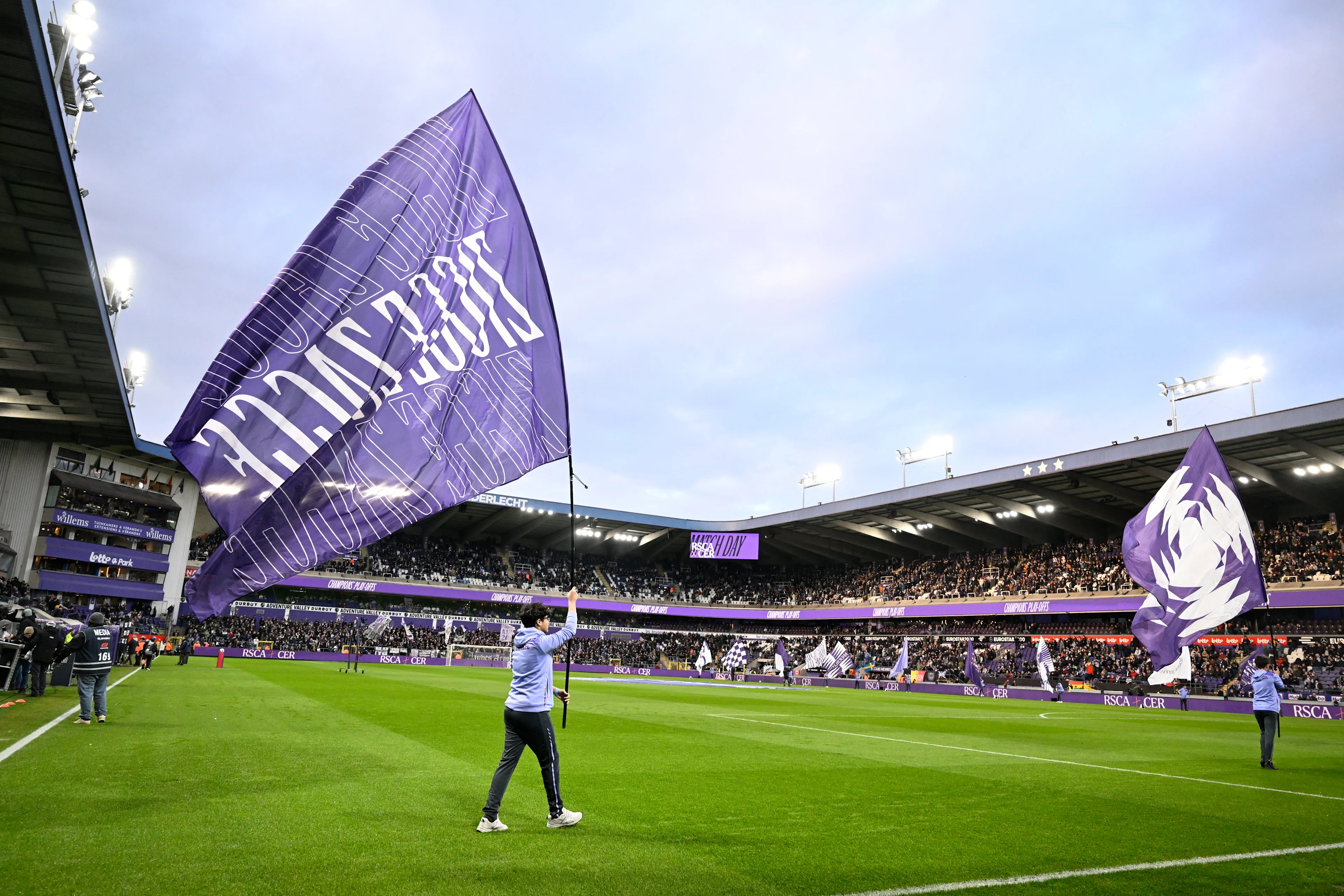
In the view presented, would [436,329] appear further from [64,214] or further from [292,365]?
[64,214]

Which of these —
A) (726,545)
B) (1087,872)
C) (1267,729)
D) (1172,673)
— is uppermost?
(726,545)

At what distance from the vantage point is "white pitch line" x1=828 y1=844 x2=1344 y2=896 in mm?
5207

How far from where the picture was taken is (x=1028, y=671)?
46688 millimetres

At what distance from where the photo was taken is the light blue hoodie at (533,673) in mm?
6355

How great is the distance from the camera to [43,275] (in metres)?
20.5

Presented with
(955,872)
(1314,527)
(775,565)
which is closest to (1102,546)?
(1314,527)

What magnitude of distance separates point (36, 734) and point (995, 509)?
56.0 metres

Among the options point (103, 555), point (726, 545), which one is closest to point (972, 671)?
point (726, 545)

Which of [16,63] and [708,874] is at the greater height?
[16,63]

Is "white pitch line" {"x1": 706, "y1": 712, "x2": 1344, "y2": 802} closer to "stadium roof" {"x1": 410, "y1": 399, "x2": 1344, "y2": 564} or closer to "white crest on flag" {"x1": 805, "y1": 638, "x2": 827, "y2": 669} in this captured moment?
"white crest on flag" {"x1": 805, "y1": 638, "x2": 827, "y2": 669}

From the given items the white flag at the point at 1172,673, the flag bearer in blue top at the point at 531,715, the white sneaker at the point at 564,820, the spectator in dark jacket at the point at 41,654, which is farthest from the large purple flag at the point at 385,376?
the white flag at the point at 1172,673

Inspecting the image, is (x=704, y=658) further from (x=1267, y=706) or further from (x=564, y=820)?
(x=564, y=820)

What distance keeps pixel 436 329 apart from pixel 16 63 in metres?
10.3

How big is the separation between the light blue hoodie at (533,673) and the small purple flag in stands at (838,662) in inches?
1632
